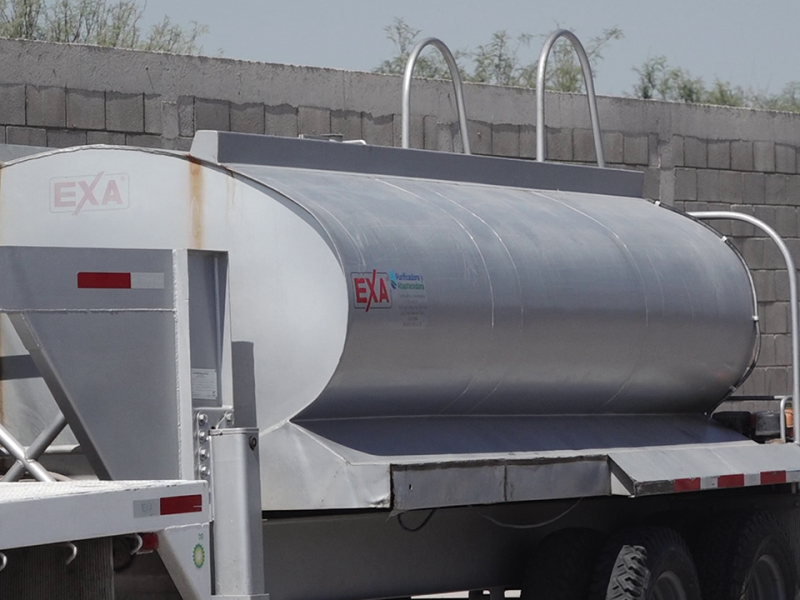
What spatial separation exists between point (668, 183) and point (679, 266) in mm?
5356

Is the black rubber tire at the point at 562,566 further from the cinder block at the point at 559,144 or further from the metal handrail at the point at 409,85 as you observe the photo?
the cinder block at the point at 559,144

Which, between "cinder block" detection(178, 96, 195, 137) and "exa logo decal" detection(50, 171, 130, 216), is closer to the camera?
"exa logo decal" detection(50, 171, 130, 216)

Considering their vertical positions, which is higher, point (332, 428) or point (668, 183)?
point (668, 183)

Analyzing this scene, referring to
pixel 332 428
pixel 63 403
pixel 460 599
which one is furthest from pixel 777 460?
pixel 63 403

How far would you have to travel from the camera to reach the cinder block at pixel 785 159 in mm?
13602

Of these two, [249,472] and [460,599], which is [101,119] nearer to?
[460,599]

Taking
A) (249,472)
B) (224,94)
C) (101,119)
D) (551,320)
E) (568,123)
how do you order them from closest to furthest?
(249,472) < (551,320) < (101,119) < (224,94) < (568,123)

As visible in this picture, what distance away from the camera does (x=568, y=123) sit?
39.5 ft

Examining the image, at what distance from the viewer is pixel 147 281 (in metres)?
5.06

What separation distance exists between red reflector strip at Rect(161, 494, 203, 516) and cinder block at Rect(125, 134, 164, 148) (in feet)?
16.6

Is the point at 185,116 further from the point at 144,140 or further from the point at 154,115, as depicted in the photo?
the point at 144,140

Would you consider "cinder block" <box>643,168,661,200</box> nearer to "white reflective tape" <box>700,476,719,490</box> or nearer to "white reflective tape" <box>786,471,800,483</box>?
"white reflective tape" <box>786,471,800,483</box>

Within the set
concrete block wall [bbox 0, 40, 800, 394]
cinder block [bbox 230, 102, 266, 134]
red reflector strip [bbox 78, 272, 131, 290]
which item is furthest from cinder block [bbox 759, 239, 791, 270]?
red reflector strip [bbox 78, 272, 131, 290]

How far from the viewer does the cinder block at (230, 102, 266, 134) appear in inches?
390
